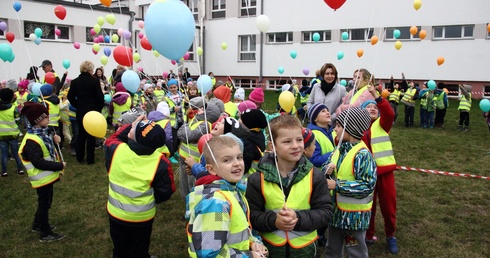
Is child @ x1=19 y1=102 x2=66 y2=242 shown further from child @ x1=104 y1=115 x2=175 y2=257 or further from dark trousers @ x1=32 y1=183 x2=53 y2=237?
child @ x1=104 y1=115 x2=175 y2=257

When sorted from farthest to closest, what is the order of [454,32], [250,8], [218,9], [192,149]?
[218,9] → [250,8] → [454,32] → [192,149]

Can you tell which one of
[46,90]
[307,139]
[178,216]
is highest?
[46,90]

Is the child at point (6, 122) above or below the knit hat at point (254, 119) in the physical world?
Answer: below

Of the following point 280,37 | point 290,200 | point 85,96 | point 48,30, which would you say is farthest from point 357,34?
point 290,200

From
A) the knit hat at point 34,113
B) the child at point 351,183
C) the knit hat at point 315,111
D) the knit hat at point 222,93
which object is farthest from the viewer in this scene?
the knit hat at point 222,93

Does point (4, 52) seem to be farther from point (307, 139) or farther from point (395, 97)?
point (395, 97)

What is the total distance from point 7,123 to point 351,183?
6.20 metres

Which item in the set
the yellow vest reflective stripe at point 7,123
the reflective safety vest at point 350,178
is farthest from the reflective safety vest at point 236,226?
the yellow vest reflective stripe at point 7,123

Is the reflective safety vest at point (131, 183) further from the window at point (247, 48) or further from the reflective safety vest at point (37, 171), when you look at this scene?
the window at point (247, 48)

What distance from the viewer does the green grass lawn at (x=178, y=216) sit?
4.13 m

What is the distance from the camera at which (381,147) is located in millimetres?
3869

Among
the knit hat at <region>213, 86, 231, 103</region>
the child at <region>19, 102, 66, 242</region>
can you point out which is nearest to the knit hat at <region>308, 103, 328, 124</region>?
the knit hat at <region>213, 86, 231, 103</region>

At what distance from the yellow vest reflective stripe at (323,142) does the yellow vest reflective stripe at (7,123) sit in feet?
18.6

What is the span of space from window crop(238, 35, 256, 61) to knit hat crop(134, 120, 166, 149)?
22.8 metres
